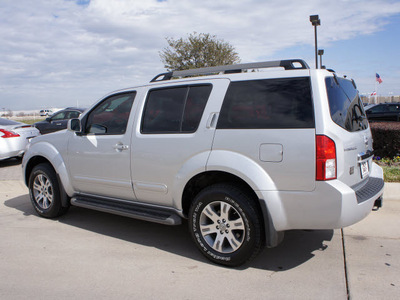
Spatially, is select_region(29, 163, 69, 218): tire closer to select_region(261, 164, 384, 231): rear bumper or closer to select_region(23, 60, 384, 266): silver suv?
select_region(23, 60, 384, 266): silver suv

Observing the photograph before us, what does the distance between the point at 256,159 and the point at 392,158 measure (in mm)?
5760

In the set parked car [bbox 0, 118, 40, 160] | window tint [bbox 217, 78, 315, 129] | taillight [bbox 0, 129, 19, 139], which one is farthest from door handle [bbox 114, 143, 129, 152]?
taillight [bbox 0, 129, 19, 139]

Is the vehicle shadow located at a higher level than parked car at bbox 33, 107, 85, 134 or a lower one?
lower

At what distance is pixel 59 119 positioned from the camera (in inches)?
653

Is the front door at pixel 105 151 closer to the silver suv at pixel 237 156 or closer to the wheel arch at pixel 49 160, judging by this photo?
the silver suv at pixel 237 156

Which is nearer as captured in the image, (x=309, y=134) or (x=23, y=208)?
(x=309, y=134)

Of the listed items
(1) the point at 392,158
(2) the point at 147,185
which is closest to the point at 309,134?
(2) the point at 147,185

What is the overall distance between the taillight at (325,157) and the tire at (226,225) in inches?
28.1

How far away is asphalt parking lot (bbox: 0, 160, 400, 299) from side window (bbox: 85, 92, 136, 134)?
4.38 ft

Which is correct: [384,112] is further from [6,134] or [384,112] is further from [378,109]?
[6,134]

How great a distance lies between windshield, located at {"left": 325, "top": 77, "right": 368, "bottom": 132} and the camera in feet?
11.2

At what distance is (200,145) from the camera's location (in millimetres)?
3805

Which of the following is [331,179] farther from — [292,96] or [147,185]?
[147,185]

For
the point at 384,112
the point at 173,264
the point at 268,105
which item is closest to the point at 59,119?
the point at 173,264
